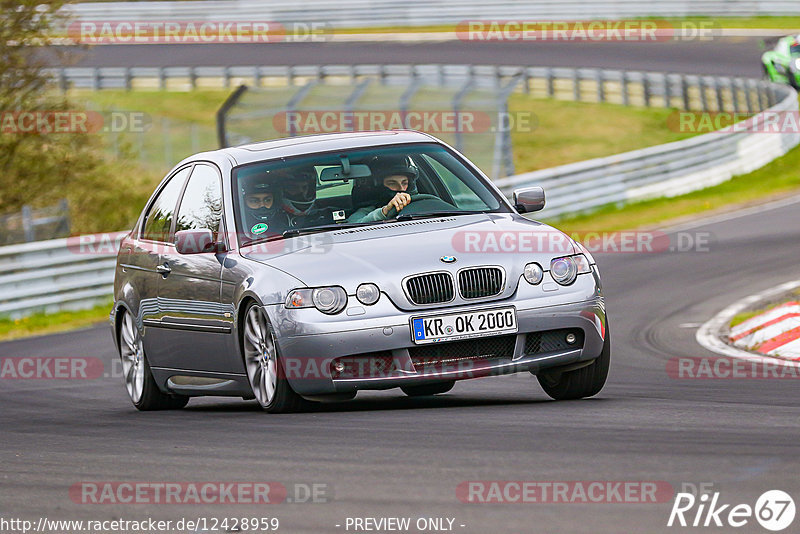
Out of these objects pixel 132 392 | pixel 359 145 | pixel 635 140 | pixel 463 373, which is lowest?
pixel 635 140

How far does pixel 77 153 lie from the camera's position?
85.0ft

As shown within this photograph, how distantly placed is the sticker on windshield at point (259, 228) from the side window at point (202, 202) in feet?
1.12

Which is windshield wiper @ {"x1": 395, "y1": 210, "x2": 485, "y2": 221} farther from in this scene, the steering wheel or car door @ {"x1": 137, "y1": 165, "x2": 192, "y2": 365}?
car door @ {"x1": 137, "y1": 165, "x2": 192, "y2": 365}

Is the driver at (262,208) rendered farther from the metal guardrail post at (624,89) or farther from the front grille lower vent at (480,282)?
the metal guardrail post at (624,89)

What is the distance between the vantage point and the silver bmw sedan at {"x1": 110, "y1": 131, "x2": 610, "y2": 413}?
780 centimetres

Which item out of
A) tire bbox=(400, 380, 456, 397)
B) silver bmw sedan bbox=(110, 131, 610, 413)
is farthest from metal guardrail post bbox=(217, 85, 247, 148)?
tire bbox=(400, 380, 456, 397)

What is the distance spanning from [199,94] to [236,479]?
140 feet

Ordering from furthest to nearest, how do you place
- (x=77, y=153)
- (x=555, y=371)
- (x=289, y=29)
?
(x=289, y=29), (x=77, y=153), (x=555, y=371)

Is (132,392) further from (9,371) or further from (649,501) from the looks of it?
(649,501)

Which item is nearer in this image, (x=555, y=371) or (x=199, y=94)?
(x=555, y=371)

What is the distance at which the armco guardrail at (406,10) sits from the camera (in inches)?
2009

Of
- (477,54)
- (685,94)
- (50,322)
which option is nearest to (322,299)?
(50,322)

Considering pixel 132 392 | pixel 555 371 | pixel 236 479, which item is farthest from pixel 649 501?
pixel 132 392

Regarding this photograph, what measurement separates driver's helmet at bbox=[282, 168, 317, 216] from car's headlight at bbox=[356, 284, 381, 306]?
1116mm
